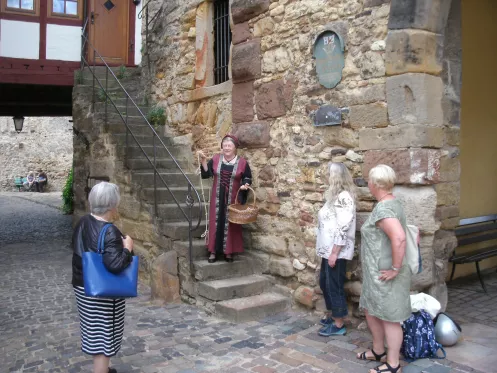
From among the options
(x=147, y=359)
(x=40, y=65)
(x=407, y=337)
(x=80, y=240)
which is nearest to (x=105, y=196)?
(x=80, y=240)

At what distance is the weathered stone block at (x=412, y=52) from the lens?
396cm

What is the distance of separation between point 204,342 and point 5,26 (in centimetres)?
660

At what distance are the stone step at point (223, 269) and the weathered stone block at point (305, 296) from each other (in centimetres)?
64

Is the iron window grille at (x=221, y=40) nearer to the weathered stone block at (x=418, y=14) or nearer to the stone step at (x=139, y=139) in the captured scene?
the stone step at (x=139, y=139)

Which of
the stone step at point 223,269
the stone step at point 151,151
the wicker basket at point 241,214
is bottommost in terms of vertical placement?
the stone step at point 223,269

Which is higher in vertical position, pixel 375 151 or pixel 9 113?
pixel 9 113

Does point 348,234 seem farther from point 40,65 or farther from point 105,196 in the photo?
point 40,65

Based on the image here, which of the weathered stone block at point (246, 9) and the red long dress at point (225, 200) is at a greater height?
the weathered stone block at point (246, 9)

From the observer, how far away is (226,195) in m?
5.15

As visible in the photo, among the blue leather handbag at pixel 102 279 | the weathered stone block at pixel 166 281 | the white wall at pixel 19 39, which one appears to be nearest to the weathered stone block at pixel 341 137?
the weathered stone block at pixel 166 281

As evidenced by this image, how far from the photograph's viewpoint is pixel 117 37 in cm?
906

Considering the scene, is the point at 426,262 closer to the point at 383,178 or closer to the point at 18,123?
the point at 383,178

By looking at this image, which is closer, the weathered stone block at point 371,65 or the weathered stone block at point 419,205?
the weathered stone block at point 419,205

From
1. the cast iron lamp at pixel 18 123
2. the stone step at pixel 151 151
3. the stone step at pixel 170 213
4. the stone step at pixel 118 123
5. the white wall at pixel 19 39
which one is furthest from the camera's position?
the cast iron lamp at pixel 18 123
